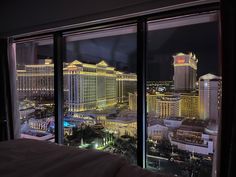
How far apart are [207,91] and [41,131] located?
2416mm

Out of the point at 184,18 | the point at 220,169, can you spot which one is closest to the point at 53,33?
the point at 184,18

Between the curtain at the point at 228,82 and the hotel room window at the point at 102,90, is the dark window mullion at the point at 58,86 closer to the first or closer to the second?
the hotel room window at the point at 102,90

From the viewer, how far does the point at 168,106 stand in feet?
6.72

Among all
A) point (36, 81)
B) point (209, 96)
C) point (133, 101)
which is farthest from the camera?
point (36, 81)

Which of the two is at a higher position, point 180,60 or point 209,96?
point 180,60

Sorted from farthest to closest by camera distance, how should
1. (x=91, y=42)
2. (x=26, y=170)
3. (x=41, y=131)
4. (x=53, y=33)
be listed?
(x=41, y=131) < (x=53, y=33) < (x=91, y=42) < (x=26, y=170)

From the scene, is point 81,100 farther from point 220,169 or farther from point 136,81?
point 220,169

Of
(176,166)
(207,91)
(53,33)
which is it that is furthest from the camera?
Result: (53,33)

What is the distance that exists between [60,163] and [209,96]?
1.36 meters

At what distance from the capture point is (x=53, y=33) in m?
2.79

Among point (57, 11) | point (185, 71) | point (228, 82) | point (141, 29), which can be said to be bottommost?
point (228, 82)

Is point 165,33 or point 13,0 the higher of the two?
point 13,0

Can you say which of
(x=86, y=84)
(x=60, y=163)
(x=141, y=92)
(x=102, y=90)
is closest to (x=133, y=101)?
(x=141, y=92)

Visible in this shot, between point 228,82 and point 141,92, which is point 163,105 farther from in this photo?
point 228,82
